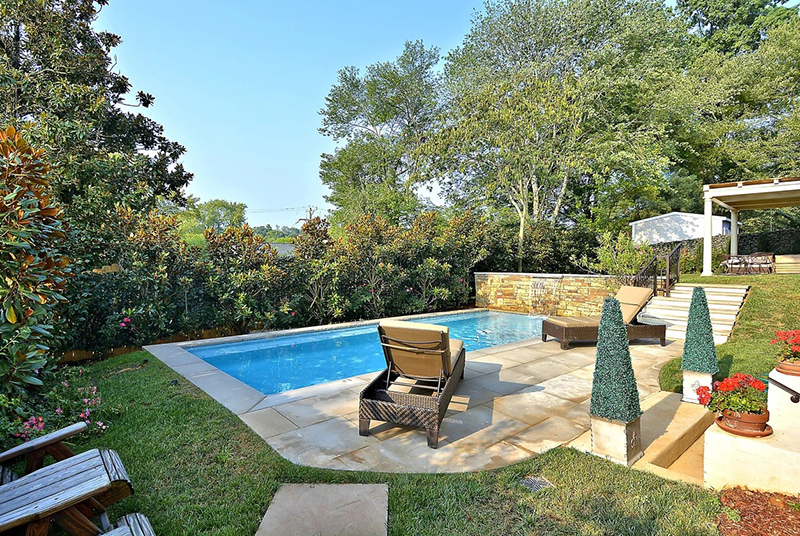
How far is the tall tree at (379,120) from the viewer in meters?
27.9

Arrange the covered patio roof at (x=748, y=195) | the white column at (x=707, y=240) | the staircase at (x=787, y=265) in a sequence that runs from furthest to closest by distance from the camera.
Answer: the staircase at (x=787, y=265), the white column at (x=707, y=240), the covered patio roof at (x=748, y=195)

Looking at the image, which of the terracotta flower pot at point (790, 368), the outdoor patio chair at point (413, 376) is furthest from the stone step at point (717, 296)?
the outdoor patio chair at point (413, 376)

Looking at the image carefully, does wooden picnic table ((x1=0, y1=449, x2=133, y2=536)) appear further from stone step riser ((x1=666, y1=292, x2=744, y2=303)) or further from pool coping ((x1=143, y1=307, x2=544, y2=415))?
stone step riser ((x1=666, y1=292, x2=744, y2=303))

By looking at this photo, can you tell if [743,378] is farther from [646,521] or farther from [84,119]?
[84,119]

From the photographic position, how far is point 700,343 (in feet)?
14.5

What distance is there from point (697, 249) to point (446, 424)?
56.3 ft

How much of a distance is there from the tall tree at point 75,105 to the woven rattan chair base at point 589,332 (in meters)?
7.91

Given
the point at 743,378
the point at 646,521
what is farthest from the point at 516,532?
the point at 743,378

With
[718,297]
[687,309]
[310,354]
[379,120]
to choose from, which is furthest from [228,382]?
[379,120]

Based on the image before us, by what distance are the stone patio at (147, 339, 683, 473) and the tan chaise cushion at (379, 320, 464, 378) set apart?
0.59 m

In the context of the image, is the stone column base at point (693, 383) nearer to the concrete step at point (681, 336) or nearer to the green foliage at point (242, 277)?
the concrete step at point (681, 336)

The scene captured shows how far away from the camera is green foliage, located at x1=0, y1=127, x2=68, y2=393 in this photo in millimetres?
2896

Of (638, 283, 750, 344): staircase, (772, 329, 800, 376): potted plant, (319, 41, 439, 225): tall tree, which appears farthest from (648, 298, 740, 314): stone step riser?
(319, 41, 439, 225): tall tree

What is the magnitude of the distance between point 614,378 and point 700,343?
2.14 meters
